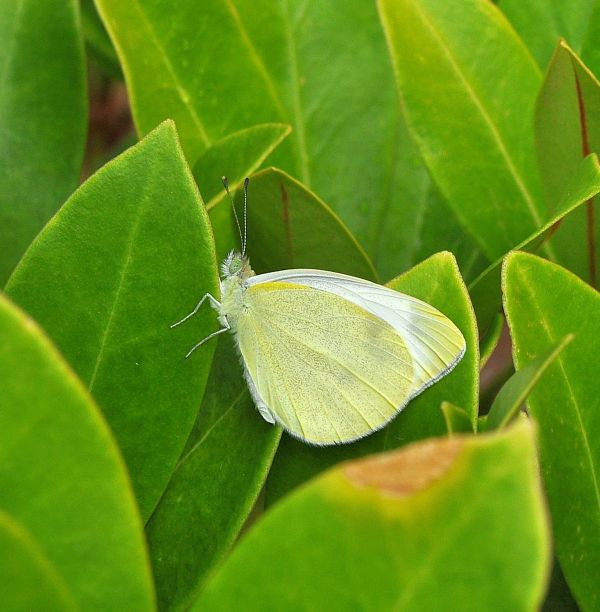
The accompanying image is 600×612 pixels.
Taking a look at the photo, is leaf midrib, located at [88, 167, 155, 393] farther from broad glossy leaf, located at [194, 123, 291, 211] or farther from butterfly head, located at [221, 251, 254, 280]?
butterfly head, located at [221, 251, 254, 280]

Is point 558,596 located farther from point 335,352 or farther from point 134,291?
point 134,291

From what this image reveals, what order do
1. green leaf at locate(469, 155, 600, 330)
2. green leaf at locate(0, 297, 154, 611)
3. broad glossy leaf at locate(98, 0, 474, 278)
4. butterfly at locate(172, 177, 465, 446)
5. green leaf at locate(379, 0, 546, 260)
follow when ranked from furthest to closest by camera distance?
broad glossy leaf at locate(98, 0, 474, 278), green leaf at locate(379, 0, 546, 260), butterfly at locate(172, 177, 465, 446), green leaf at locate(469, 155, 600, 330), green leaf at locate(0, 297, 154, 611)

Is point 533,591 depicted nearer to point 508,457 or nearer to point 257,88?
point 508,457

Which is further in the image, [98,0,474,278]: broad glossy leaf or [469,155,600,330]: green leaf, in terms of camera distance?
[98,0,474,278]: broad glossy leaf

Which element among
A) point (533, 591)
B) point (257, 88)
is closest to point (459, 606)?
point (533, 591)

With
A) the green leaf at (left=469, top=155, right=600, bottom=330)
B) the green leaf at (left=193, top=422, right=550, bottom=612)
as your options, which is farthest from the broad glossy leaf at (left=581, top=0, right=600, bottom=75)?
the green leaf at (left=193, top=422, right=550, bottom=612)

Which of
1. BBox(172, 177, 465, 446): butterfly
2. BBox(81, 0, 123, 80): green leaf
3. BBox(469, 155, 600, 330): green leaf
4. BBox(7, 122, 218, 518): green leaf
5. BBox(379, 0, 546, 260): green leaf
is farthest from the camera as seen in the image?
BBox(81, 0, 123, 80): green leaf
